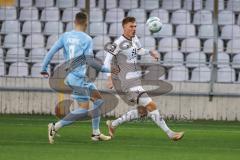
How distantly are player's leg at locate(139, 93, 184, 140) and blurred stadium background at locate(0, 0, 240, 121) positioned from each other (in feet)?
17.6

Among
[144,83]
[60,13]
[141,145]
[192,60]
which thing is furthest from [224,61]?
[141,145]

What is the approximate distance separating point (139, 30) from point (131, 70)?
7.04 meters

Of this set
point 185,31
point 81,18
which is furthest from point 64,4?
point 81,18

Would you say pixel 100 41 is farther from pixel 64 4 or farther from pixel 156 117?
pixel 156 117

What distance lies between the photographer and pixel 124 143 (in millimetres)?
13492

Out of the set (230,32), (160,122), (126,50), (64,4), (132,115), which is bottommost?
(160,122)

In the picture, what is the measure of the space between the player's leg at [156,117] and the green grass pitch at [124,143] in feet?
0.45

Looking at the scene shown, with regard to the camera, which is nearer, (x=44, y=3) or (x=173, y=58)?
(x=173, y=58)

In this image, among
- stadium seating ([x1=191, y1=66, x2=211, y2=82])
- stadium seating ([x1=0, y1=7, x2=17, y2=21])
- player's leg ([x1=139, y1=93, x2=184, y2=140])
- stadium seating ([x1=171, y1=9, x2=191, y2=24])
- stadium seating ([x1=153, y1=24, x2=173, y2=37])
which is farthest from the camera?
stadium seating ([x1=0, y1=7, x2=17, y2=21])

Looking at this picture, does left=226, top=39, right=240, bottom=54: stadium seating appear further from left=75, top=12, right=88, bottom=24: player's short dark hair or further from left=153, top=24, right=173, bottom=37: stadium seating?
left=75, top=12, right=88, bottom=24: player's short dark hair

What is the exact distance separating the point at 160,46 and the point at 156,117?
23.6 ft

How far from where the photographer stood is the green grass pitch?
11.5 metres

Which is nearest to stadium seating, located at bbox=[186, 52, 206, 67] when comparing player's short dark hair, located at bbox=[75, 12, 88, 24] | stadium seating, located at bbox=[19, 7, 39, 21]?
stadium seating, located at bbox=[19, 7, 39, 21]

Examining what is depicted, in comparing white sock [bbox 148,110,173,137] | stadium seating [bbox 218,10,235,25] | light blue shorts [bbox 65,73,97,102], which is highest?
stadium seating [bbox 218,10,235,25]
